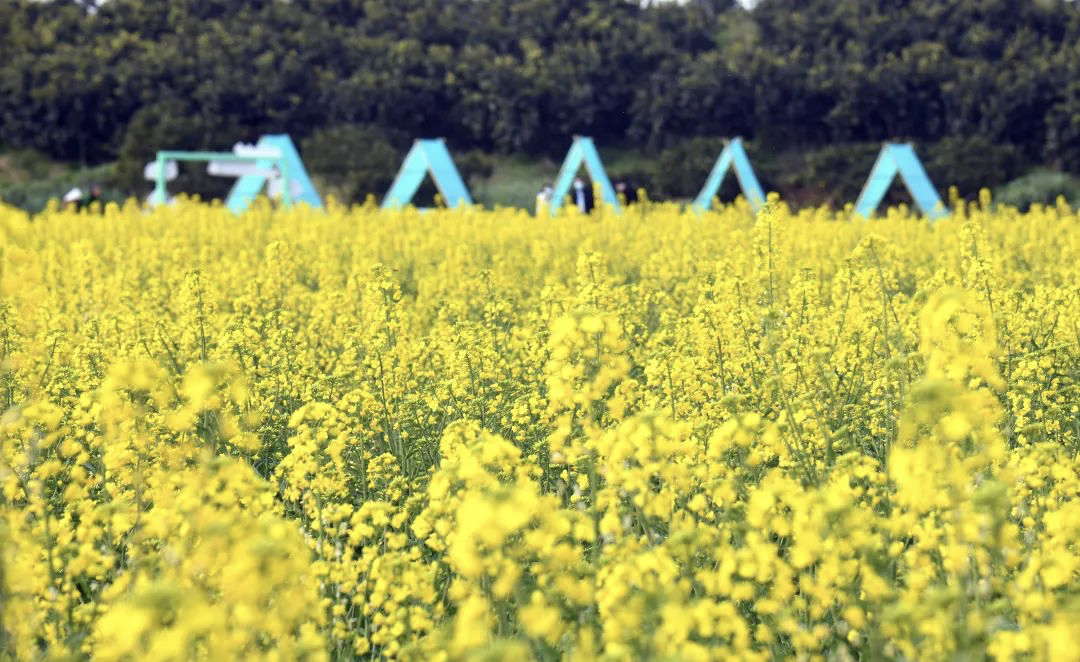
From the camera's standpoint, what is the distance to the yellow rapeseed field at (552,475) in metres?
2.06

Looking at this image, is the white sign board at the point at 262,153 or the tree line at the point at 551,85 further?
the tree line at the point at 551,85

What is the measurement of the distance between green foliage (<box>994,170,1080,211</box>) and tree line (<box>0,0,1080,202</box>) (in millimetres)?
1677

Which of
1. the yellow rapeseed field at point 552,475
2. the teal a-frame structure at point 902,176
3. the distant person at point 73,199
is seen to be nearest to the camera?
the yellow rapeseed field at point 552,475

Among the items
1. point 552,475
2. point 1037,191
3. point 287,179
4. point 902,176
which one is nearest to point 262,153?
point 287,179

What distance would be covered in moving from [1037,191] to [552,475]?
19202 mm

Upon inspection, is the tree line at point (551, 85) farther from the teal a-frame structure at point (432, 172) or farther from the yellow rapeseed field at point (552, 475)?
the yellow rapeseed field at point (552, 475)

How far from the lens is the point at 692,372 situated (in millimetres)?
3768

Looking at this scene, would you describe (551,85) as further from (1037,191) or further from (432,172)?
(432,172)

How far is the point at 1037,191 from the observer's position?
21062mm

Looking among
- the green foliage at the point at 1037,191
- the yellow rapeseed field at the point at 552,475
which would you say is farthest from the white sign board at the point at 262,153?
the green foliage at the point at 1037,191

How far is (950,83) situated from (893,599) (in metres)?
28.6

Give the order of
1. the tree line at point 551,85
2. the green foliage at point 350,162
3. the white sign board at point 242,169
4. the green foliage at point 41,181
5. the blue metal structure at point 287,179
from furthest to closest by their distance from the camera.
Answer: the tree line at point 551,85
the green foliage at point 350,162
the green foliage at point 41,181
the white sign board at point 242,169
the blue metal structure at point 287,179

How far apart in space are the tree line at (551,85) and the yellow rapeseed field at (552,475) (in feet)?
69.2

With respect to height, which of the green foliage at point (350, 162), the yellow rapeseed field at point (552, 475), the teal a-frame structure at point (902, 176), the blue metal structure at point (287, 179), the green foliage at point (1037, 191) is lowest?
the yellow rapeseed field at point (552, 475)
